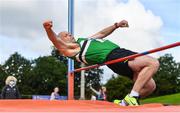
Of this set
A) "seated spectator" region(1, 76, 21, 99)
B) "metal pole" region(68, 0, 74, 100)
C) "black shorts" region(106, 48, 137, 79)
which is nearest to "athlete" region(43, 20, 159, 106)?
"black shorts" region(106, 48, 137, 79)

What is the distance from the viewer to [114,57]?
152 inches

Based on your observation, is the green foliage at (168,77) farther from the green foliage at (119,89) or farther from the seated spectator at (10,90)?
the seated spectator at (10,90)

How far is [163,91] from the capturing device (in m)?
46.0

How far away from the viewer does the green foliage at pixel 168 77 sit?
1817 inches

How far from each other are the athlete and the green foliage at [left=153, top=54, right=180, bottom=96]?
3974 centimetres

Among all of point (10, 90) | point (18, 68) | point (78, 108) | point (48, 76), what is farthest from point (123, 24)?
point (18, 68)

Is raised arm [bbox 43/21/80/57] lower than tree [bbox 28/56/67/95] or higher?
lower

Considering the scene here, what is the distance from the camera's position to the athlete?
3652mm

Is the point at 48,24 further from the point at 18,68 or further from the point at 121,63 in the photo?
the point at 18,68

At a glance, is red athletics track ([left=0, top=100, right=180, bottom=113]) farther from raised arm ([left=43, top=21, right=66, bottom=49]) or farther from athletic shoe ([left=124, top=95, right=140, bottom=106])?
raised arm ([left=43, top=21, right=66, bottom=49])

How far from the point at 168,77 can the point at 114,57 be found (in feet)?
→ 144

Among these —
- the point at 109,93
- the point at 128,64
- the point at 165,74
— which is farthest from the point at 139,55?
the point at 165,74

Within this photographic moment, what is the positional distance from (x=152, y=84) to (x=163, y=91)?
4255 centimetres

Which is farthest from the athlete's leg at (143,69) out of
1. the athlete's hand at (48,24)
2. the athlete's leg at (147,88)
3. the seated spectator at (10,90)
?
the seated spectator at (10,90)
